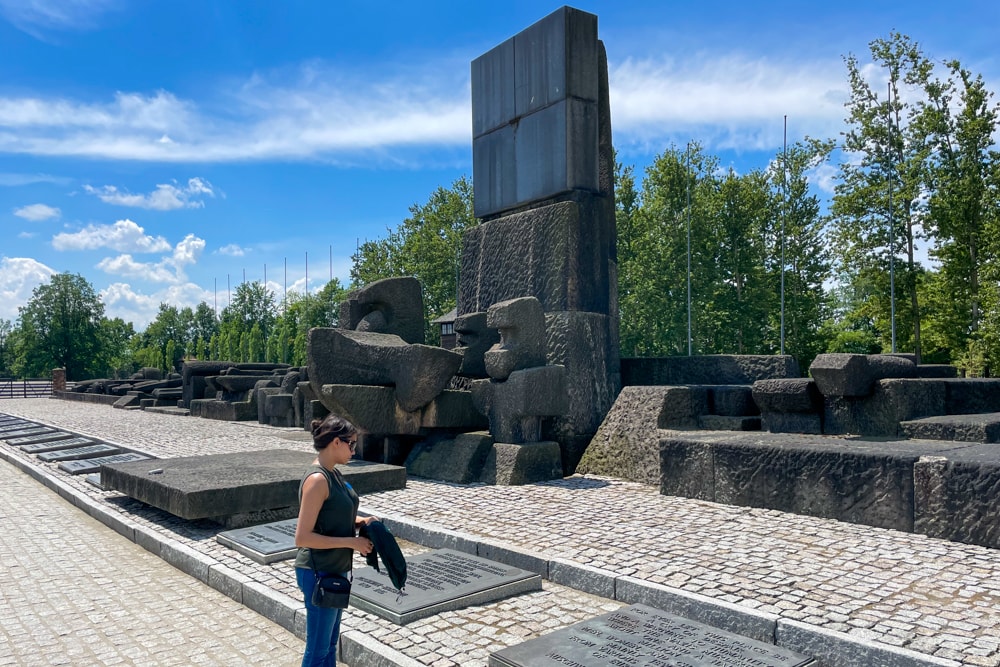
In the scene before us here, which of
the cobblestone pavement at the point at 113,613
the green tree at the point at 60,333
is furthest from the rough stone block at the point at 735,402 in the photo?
the green tree at the point at 60,333

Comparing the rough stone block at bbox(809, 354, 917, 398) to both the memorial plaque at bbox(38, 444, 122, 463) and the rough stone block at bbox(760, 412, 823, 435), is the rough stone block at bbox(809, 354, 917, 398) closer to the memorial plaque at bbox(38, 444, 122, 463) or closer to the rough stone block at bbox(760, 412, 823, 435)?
the rough stone block at bbox(760, 412, 823, 435)

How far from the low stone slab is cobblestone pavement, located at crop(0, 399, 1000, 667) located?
0.20 meters

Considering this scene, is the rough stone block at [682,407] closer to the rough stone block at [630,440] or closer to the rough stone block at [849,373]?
the rough stone block at [630,440]

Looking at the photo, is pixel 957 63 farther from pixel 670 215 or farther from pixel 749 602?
pixel 749 602

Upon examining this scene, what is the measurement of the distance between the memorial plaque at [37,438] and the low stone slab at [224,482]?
683cm

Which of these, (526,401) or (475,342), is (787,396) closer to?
(526,401)

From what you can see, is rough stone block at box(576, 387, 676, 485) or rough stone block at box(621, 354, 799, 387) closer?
rough stone block at box(576, 387, 676, 485)

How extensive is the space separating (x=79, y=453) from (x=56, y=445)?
5.38 ft

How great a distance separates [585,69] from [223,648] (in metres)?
7.85

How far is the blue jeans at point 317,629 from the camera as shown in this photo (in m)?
2.86

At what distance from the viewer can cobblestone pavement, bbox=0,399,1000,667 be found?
3.46 meters

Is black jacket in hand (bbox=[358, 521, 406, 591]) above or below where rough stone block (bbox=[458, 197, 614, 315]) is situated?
below

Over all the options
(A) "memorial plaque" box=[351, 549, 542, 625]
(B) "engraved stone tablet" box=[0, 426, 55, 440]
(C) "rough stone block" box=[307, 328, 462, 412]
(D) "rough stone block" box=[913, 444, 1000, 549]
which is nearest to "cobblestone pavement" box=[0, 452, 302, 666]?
(A) "memorial plaque" box=[351, 549, 542, 625]

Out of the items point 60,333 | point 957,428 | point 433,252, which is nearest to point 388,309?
point 957,428
